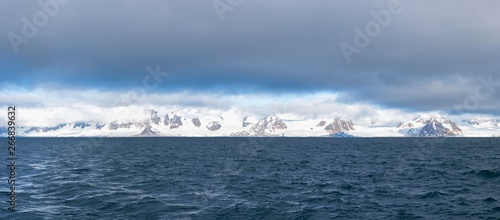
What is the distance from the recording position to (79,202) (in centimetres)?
3375

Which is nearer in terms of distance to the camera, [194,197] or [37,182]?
[194,197]

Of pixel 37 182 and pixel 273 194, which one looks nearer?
pixel 273 194

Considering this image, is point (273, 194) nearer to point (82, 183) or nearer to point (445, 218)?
point (445, 218)

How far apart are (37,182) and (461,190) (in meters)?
50.0

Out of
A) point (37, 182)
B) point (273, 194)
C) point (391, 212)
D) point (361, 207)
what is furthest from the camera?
point (37, 182)

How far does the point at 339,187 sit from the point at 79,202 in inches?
1095

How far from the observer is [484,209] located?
101 feet

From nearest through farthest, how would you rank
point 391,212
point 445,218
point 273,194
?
point 445,218, point 391,212, point 273,194

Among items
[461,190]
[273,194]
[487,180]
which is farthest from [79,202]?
[487,180]

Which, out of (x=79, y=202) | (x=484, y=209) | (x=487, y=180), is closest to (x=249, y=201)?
(x=79, y=202)

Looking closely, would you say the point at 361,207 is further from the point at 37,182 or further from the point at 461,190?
the point at 37,182

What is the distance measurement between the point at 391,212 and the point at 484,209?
8.13 m

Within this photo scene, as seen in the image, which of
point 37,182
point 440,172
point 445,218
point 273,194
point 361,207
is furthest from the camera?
point 440,172

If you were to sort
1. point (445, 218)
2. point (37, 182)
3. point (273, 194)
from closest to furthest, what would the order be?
point (445, 218), point (273, 194), point (37, 182)
